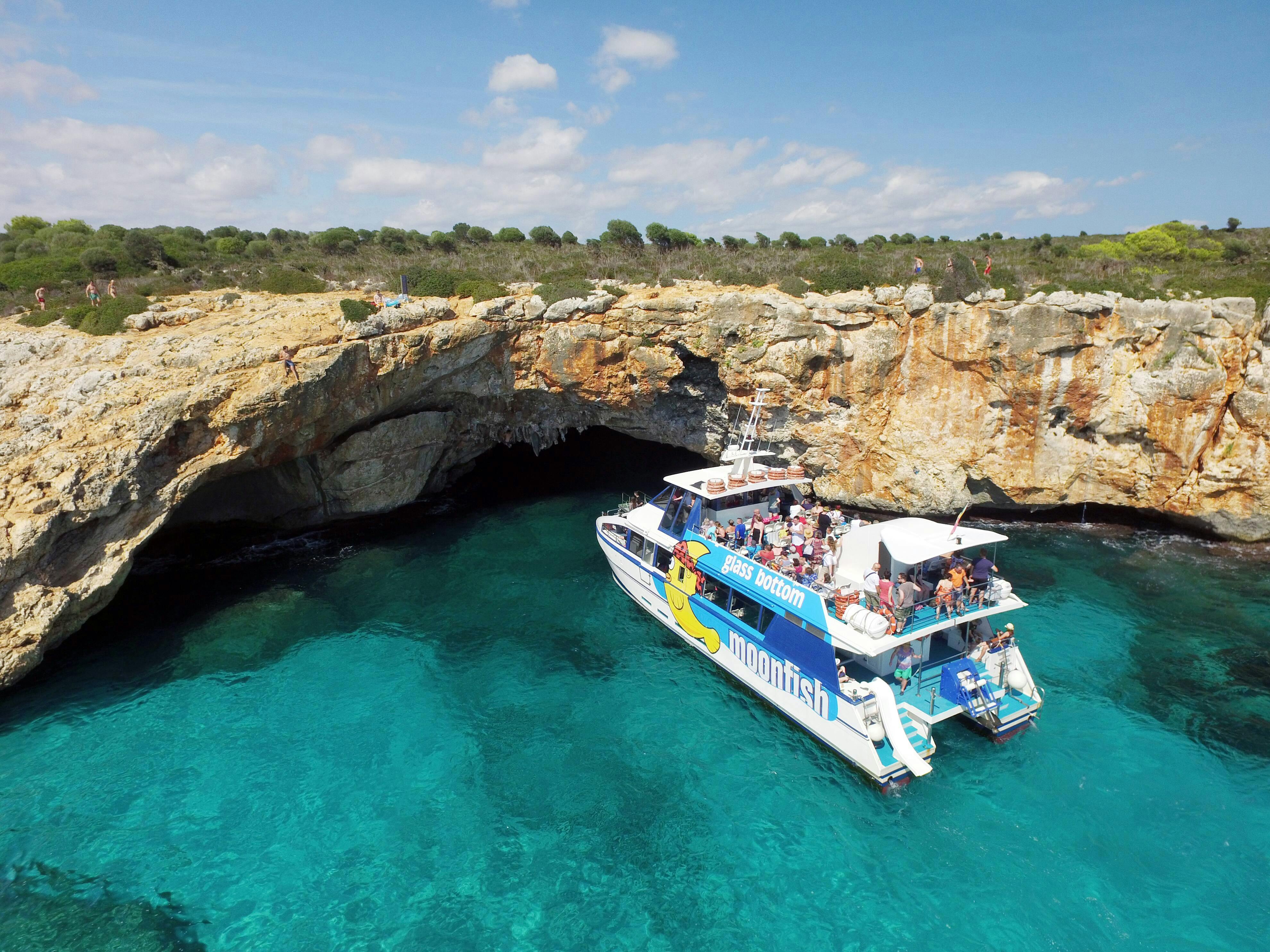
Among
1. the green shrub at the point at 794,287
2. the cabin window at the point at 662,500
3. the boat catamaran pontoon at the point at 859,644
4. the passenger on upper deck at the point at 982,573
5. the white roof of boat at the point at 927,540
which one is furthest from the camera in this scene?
the green shrub at the point at 794,287

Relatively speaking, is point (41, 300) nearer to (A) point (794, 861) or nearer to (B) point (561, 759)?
(B) point (561, 759)

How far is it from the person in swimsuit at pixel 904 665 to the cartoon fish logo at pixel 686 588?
435 centimetres

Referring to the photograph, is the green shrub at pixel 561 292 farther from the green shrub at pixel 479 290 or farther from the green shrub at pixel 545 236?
the green shrub at pixel 545 236

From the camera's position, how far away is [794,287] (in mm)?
24156

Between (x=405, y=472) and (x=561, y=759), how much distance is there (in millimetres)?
16519

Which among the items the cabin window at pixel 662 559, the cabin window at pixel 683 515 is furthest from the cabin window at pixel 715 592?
the cabin window at pixel 683 515

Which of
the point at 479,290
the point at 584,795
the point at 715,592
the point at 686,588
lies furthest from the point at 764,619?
the point at 479,290

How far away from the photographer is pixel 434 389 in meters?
24.2

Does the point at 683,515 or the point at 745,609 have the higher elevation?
the point at 683,515

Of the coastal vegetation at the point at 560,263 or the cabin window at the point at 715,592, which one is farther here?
the coastal vegetation at the point at 560,263

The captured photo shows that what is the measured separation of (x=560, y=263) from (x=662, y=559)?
722 inches

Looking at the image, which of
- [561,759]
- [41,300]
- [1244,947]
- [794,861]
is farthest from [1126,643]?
[41,300]

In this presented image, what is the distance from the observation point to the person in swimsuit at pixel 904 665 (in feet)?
44.3

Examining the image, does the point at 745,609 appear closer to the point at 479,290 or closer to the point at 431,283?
the point at 479,290
